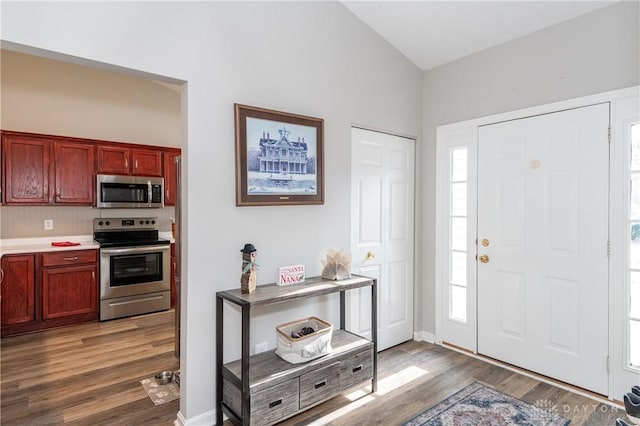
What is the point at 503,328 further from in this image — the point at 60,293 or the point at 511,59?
the point at 60,293

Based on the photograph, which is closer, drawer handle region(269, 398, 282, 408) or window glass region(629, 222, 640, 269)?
drawer handle region(269, 398, 282, 408)

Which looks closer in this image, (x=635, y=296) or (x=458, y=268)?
(x=635, y=296)

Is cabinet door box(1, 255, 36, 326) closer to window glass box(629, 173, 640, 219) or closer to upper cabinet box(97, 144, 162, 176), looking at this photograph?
upper cabinet box(97, 144, 162, 176)

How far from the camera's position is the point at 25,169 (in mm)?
3988

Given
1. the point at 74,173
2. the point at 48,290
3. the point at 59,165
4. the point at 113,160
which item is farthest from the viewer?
the point at 113,160

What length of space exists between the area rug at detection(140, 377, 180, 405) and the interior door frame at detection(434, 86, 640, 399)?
8.13 feet

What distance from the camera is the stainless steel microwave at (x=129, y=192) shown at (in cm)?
445

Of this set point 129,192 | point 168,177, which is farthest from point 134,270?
point 168,177

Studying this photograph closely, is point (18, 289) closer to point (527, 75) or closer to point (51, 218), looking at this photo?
point (51, 218)

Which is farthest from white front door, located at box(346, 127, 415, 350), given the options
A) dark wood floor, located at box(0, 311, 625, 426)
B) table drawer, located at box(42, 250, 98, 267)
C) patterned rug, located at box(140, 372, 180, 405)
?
table drawer, located at box(42, 250, 98, 267)

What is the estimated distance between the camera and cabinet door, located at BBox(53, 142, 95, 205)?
418 centimetres

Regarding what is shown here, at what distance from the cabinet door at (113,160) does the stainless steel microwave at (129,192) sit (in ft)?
0.32

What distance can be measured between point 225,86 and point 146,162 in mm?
3052

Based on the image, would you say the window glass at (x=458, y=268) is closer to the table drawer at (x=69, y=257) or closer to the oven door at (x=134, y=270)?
the oven door at (x=134, y=270)
